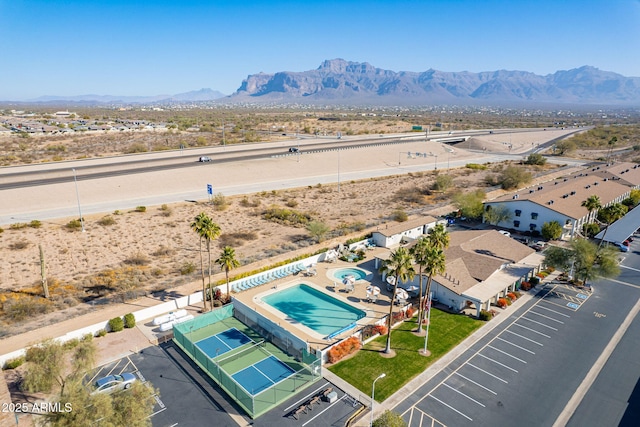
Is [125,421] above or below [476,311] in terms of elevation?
above

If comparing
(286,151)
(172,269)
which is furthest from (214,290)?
(286,151)

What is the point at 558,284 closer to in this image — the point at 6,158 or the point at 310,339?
the point at 310,339

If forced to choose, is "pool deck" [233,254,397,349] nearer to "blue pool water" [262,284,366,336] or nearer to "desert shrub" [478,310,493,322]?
"blue pool water" [262,284,366,336]

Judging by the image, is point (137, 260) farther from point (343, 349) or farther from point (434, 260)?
point (434, 260)

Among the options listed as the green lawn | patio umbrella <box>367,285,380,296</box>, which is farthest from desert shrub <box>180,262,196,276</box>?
the green lawn

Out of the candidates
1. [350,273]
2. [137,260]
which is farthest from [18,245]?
[350,273]

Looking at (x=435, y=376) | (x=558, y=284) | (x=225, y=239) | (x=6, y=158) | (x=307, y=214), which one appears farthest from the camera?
(x=6, y=158)
